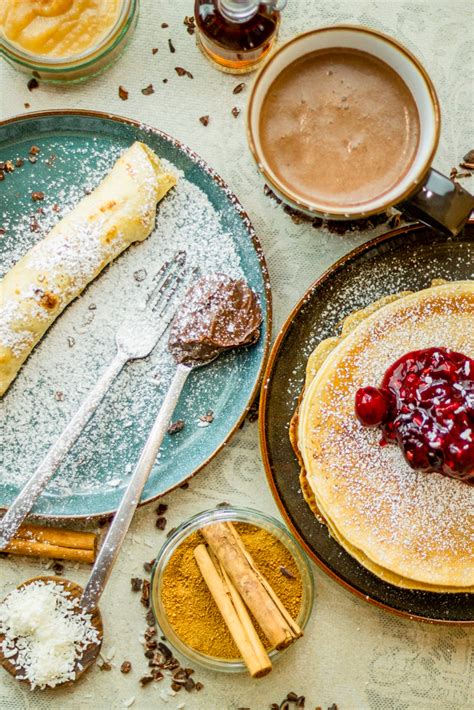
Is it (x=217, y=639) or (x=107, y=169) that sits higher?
(x=107, y=169)

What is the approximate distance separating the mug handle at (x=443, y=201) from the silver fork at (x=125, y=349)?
0.66 meters

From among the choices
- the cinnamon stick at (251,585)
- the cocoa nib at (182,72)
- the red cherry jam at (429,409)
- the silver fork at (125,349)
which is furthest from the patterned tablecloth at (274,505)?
the red cherry jam at (429,409)

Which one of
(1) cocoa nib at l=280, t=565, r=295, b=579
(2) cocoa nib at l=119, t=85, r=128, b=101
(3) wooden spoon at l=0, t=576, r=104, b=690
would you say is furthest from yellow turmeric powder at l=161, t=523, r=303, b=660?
(2) cocoa nib at l=119, t=85, r=128, b=101

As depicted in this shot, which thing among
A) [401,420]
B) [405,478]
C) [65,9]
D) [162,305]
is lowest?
[405,478]

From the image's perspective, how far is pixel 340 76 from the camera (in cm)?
176

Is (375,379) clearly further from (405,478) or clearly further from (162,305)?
(162,305)

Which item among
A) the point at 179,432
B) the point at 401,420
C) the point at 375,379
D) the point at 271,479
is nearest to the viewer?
the point at 401,420

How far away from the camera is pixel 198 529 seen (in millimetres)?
1976

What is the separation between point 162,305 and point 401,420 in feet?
2.43

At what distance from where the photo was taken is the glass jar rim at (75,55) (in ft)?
6.41

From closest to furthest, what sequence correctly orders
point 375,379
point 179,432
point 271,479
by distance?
point 375,379
point 271,479
point 179,432

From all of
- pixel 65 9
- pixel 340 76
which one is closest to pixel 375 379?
pixel 340 76

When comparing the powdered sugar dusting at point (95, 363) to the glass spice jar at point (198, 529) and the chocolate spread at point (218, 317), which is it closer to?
the chocolate spread at point (218, 317)

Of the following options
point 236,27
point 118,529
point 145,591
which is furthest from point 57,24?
point 145,591
